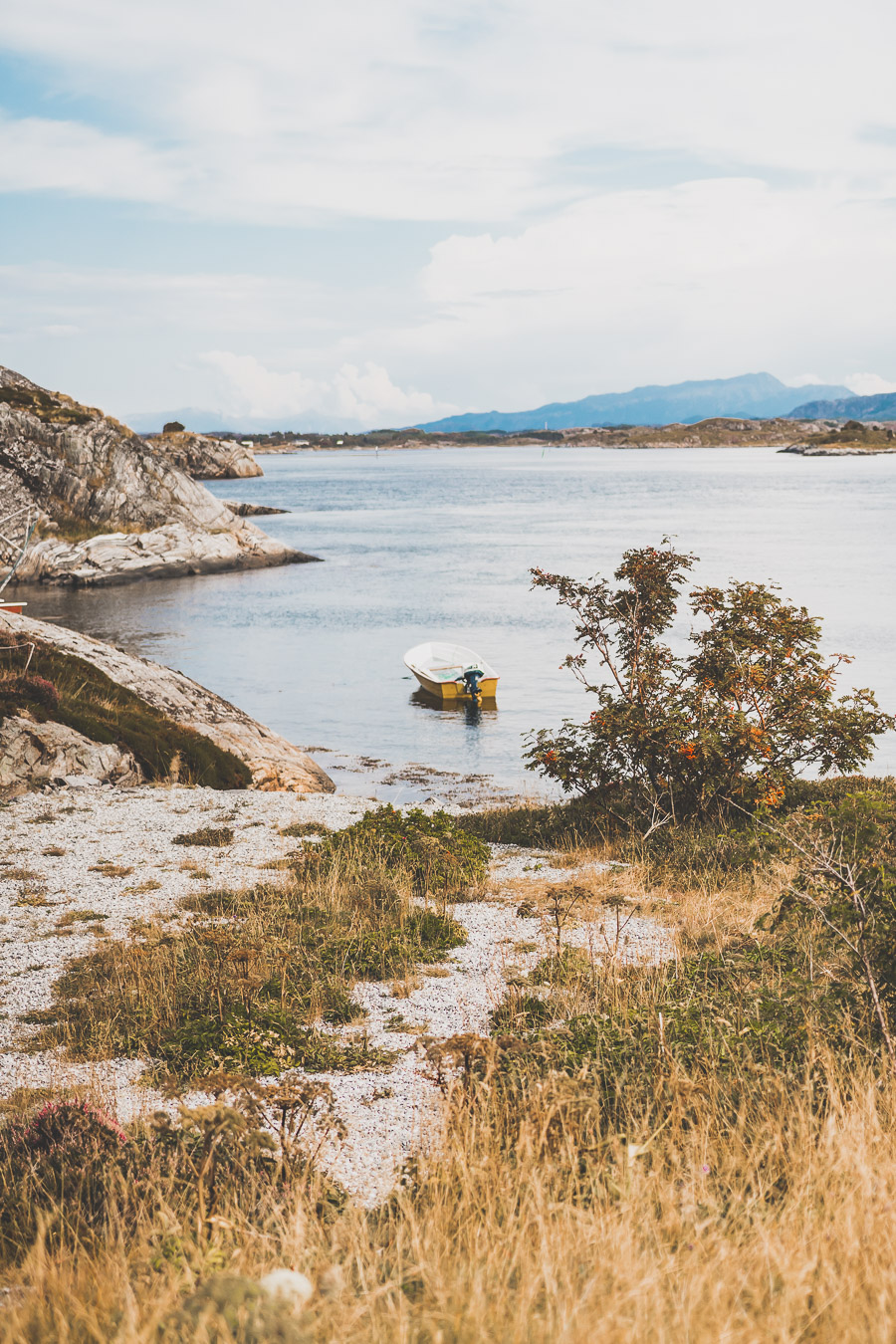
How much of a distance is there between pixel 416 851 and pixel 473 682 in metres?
18.0

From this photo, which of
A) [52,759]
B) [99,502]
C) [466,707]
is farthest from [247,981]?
[99,502]

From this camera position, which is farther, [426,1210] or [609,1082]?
[609,1082]

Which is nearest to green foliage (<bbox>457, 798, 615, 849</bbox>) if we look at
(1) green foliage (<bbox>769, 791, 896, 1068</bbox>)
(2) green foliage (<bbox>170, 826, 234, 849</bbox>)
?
(2) green foliage (<bbox>170, 826, 234, 849</bbox>)

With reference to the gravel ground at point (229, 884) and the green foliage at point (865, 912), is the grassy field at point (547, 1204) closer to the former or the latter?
the green foliage at point (865, 912)

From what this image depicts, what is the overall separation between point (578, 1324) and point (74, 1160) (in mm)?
2573

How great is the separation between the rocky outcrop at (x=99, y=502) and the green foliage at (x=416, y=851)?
47246 millimetres

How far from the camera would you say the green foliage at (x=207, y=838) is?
1177 centimetres

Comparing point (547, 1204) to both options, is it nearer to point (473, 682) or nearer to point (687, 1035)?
point (687, 1035)

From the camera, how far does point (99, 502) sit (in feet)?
191

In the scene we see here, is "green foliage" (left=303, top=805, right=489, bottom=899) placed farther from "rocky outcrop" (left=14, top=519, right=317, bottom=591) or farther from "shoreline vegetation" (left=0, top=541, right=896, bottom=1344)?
"rocky outcrop" (left=14, top=519, right=317, bottom=591)

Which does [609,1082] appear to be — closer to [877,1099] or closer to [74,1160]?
[877,1099]

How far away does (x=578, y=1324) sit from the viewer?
2656mm

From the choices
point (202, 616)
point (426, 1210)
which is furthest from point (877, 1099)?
point (202, 616)

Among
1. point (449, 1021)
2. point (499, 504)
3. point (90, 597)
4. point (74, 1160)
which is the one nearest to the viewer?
point (74, 1160)
